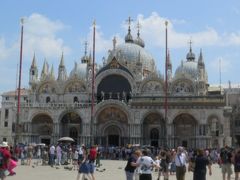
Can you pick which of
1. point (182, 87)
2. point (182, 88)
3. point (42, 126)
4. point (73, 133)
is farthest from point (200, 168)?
point (42, 126)

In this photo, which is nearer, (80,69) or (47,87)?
(47,87)

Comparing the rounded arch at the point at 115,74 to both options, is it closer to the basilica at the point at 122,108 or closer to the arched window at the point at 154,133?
the basilica at the point at 122,108

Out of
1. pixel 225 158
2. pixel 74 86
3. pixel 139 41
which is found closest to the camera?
pixel 225 158

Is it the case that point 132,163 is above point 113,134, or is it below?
below

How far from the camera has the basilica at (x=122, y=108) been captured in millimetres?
58875

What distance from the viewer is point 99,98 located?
63.5 meters

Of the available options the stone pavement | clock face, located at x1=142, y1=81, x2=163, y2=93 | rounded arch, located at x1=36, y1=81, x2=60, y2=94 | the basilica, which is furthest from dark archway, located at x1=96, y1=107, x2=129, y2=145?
the stone pavement

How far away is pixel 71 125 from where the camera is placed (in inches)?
2498

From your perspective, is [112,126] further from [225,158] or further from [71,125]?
[225,158]

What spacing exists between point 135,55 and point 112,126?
15503 millimetres

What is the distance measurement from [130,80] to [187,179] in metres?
40.2

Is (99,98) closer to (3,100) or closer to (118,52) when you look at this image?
(118,52)

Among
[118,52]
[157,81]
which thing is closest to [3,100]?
[118,52]

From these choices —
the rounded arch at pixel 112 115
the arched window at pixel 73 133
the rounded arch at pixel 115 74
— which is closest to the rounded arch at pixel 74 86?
the rounded arch at pixel 115 74
